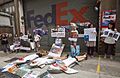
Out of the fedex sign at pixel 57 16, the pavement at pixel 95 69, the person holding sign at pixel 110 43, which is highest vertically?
the fedex sign at pixel 57 16

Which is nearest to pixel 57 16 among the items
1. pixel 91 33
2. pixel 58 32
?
pixel 58 32

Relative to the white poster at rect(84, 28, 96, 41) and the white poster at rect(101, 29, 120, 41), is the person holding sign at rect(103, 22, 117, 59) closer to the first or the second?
the white poster at rect(101, 29, 120, 41)

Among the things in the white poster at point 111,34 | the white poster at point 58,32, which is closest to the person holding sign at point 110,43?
the white poster at point 111,34

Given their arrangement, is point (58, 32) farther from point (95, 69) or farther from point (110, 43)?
point (95, 69)

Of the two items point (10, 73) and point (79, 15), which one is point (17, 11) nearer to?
point (79, 15)

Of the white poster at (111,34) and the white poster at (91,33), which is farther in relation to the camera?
the white poster at (91,33)

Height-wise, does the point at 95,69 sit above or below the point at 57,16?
below

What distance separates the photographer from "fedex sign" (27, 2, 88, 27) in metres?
8.16

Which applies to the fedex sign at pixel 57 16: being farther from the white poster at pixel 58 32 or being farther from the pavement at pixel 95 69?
the pavement at pixel 95 69

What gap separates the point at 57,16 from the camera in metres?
8.93

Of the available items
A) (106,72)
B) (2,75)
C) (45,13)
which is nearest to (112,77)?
(106,72)

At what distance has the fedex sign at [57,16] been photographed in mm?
8163

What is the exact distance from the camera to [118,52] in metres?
6.65

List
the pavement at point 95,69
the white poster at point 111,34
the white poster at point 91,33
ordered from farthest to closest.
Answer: the white poster at point 91,33
the white poster at point 111,34
the pavement at point 95,69
